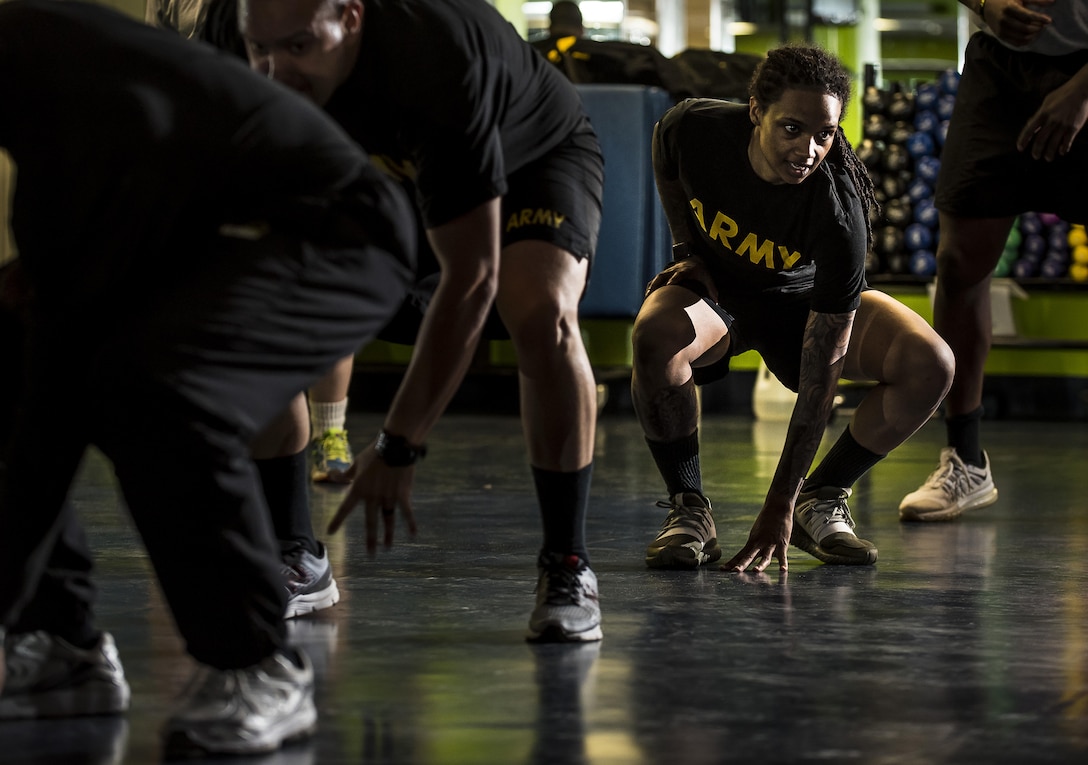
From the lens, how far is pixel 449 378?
6.66 ft

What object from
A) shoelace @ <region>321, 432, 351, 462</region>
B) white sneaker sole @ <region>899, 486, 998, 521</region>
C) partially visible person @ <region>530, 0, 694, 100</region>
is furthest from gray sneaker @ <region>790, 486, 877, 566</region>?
partially visible person @ <region>530, 0, 694, 100</region>

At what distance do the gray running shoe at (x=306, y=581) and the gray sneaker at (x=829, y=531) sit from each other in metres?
1.01

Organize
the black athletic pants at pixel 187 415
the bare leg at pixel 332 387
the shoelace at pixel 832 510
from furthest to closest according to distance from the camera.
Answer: the bare leg at pixel 332 387
the shoelace at pixel 832 510
the black athletic pants at pixel 187 415

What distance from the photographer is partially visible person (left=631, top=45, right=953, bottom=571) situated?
9.40ft

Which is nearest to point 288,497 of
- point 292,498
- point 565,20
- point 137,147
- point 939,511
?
point 292,498

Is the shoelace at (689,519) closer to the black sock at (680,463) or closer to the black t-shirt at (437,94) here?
the black sock at (680,463)

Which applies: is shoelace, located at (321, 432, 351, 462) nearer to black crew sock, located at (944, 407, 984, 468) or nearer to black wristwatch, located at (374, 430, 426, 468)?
black crew sock, located at (944, 407, 984, 468)

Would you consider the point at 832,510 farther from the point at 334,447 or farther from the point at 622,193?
the point at 622,193

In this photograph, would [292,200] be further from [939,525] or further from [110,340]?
[939,525]

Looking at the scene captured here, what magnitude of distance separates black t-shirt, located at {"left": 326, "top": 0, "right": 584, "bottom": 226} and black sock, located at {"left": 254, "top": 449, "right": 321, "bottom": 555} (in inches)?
23.9

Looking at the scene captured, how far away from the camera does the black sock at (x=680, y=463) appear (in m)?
3.14

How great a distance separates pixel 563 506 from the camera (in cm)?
240

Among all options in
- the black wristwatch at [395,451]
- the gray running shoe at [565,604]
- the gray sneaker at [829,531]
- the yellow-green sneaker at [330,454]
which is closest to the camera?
the black wristwatch at [395,451]

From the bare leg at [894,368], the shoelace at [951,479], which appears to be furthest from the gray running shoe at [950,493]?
the bare leg at [894,368]
